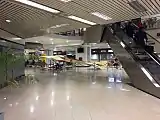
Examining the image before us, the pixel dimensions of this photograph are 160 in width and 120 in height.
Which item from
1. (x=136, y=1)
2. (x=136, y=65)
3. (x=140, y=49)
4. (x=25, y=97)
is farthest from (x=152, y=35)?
(x=25, y=97)

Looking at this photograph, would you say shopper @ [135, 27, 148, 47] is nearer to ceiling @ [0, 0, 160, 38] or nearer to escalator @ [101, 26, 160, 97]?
escalator @ [101, 26, 160, 97]

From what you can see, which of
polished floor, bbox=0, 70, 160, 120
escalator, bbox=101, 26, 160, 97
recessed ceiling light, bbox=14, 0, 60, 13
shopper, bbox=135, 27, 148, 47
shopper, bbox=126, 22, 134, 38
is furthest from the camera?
shopper, bbox=126, 22, 134, 38

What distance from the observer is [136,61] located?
9.70m

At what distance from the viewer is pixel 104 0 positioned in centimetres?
514

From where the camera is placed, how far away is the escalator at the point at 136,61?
754 cm

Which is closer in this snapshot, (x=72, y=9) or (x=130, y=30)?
(x=72, y=9)

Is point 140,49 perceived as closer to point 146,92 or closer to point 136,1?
point 146,92

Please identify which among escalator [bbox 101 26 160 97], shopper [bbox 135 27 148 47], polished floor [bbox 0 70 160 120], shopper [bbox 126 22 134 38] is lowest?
polished floor [bbox 0 70 160 120]

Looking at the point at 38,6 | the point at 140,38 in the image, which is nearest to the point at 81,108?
the point at 38,6

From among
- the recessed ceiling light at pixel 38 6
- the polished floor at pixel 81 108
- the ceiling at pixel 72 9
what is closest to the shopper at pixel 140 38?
the ceiling at pixel 72 9

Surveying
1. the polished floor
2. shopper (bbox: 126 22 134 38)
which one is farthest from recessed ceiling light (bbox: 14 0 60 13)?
shopper (bbox: 126 22 134 38)

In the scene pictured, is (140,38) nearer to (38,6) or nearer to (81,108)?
(38,6)

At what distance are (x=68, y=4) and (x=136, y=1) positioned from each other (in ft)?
5.66

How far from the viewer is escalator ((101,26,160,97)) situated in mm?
7536
